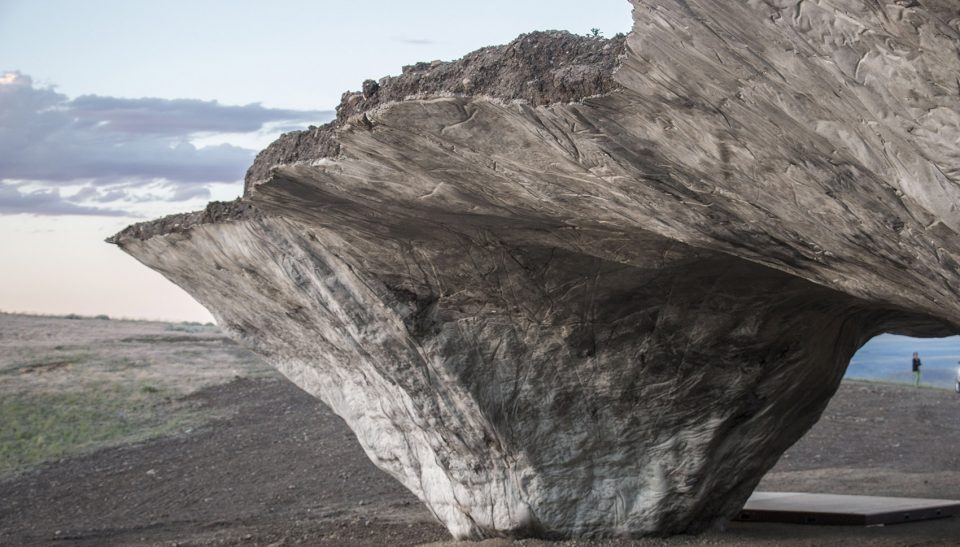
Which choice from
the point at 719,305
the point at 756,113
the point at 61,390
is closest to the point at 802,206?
the point at 756,113

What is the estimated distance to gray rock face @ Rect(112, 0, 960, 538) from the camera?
2.60 metres

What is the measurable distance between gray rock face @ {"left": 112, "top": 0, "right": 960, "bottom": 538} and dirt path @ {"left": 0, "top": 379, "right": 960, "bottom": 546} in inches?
29.7

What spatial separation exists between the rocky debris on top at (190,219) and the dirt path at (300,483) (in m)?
2.76

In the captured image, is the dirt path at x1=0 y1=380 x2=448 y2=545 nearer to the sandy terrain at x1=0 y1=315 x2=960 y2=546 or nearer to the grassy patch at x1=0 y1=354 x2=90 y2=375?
the sandy terrain at x1=0 y1=315 x2=960 y2=546

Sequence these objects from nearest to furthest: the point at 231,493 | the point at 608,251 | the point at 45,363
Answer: the point at 608,251
the point at 231,493
the point at 45,363

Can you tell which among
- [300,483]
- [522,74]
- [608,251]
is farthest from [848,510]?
[300,483]

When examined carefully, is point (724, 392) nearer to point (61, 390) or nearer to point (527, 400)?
point (527, 400)

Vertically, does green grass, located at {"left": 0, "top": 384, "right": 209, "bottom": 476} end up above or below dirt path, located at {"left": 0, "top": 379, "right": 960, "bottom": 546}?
above

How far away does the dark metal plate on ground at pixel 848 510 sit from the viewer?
7359 millimetres

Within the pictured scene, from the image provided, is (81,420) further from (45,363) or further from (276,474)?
(276,474)

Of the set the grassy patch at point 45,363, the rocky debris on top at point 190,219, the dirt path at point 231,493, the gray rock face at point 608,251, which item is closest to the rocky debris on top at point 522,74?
the gray rock face at point 608,251

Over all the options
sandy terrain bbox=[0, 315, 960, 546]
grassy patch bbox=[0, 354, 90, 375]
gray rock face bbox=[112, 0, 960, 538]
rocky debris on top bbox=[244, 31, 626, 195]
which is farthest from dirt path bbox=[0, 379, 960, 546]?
grassy patch bbox=[0, 354, 90, 375]

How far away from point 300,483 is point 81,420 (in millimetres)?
5136

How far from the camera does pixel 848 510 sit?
7.54m
